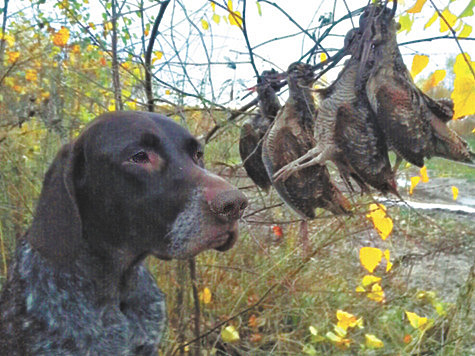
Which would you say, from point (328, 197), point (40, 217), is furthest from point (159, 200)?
point (328, 197)

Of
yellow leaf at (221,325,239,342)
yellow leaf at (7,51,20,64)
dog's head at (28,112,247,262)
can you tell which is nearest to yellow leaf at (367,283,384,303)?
yellow leaf at (221,325,239,342)

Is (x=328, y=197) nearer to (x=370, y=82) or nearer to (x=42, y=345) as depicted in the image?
(x=370, y=82)

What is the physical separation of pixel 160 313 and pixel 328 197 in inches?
42.1

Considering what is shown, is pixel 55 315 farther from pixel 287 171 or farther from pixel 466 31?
pixel 466 31

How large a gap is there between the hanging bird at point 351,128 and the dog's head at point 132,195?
50 centimetres

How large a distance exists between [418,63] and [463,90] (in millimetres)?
195

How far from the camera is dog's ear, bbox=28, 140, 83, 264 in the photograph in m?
1.71

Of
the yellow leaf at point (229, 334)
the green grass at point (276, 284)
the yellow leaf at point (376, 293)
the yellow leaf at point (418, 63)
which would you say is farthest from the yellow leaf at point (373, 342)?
the yellow leaf at point (418, 63)

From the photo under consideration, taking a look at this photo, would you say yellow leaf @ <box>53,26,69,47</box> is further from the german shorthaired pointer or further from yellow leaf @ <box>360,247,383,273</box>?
yellow leaf @ <box>360,247,383,273</box>

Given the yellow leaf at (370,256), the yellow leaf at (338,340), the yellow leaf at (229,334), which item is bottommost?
the yellow leaf at (338,340)

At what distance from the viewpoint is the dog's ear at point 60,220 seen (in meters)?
1.71

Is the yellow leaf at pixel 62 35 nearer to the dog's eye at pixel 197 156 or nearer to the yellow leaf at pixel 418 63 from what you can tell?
the dog's eye at pixel 197 156

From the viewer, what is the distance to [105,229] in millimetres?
1811

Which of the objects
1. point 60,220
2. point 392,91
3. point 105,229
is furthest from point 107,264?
point 392,91
